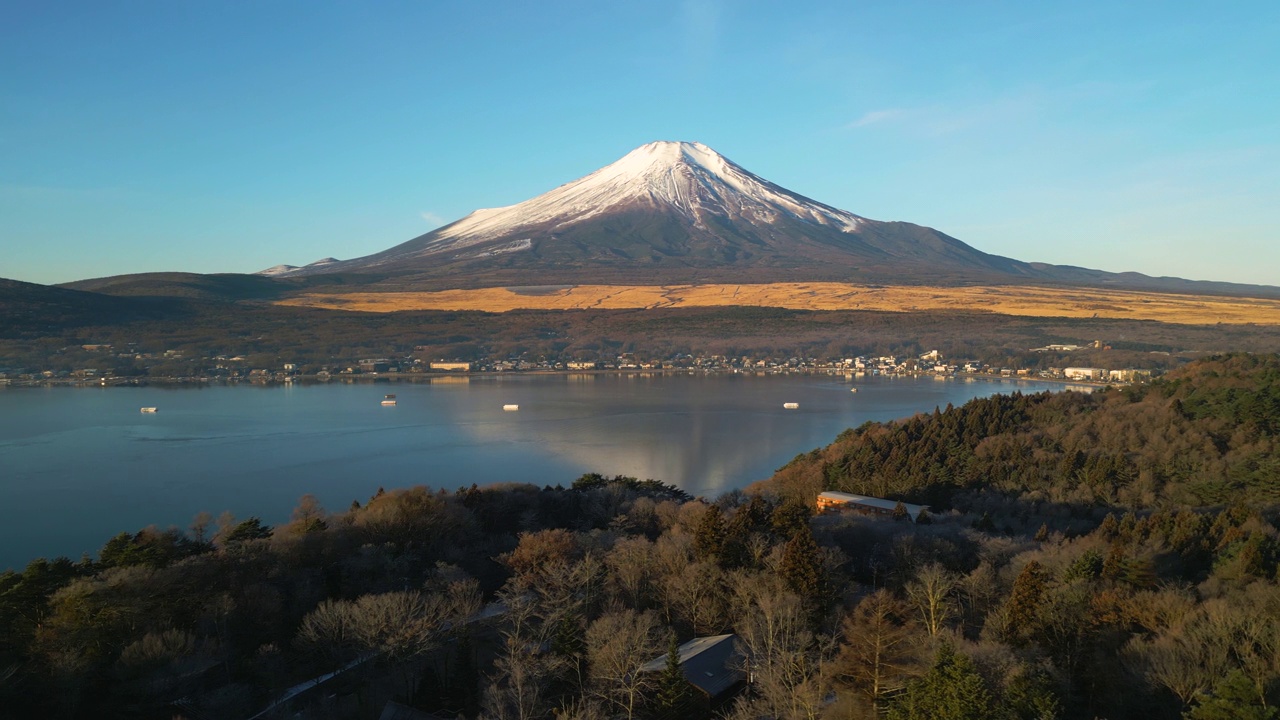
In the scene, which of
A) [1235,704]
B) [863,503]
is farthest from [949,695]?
[863,503]

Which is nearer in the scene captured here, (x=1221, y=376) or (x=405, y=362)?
(x=1221, y=376)

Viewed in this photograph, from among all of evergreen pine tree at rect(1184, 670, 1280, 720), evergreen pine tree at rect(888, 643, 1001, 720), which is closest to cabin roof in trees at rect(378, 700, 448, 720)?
evergreen pine tree at rect(888, 643, 1001, 720)

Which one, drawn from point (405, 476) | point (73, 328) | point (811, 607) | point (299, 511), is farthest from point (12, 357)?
point (811, 607)

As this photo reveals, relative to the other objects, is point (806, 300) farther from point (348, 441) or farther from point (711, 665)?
point (711, 665)

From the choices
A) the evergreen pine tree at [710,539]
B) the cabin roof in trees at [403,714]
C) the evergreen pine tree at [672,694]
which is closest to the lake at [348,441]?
the evergreen pine tree at [710,539]

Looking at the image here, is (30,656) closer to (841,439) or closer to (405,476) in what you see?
(405,476)

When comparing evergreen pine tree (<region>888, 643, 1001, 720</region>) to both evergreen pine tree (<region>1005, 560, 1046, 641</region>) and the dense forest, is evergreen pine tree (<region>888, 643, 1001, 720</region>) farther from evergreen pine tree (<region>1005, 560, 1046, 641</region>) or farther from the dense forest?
evergreen pine tree (<region>1005, 560, 1046, 641</region>)

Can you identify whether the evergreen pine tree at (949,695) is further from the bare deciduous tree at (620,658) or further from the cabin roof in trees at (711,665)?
the bare deciduous tree at (620,658)
